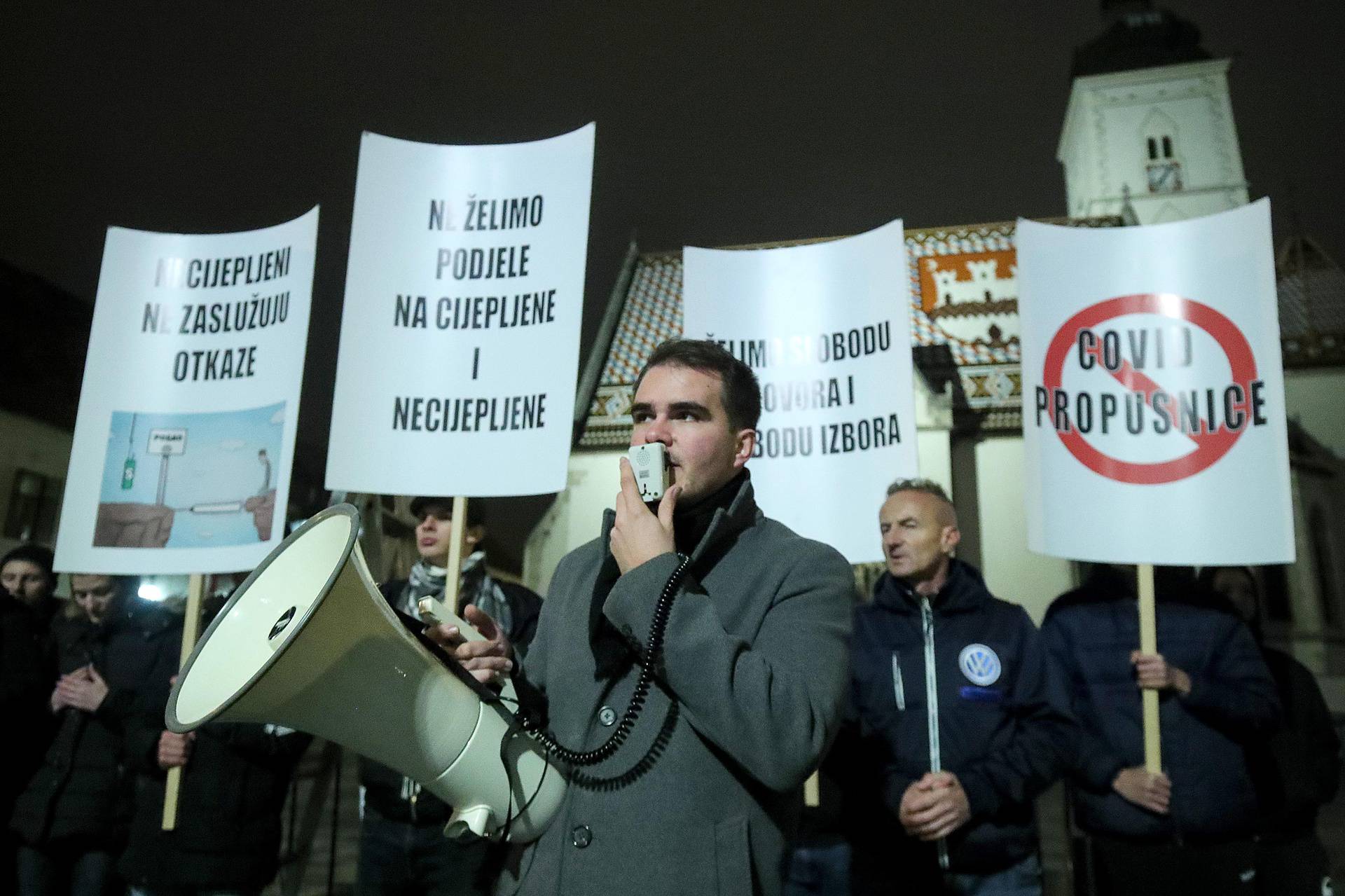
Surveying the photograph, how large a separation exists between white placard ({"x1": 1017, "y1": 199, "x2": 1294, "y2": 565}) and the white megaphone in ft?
8.05

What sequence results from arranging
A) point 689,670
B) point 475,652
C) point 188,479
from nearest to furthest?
point 689,670
point 475,652
point 188,479

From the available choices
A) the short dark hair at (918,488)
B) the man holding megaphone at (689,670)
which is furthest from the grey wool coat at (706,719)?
the short dark hair at (918,488)

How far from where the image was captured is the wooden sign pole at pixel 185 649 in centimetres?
324

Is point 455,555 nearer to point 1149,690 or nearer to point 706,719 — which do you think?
point 706,719

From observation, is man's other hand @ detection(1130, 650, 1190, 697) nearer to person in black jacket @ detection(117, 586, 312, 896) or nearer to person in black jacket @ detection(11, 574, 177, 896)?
person in black jacket @ detection(117, 586, 312, 896)

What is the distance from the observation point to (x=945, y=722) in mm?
3059

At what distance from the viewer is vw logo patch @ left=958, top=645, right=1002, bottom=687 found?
307 cm

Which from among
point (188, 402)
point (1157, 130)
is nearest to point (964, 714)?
point (188, 402)

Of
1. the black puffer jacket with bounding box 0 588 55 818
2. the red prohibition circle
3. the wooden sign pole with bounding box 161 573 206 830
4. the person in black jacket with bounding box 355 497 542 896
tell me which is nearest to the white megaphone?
the person in black jacket with bounding box 355 497 542 896

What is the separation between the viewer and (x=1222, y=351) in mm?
3393

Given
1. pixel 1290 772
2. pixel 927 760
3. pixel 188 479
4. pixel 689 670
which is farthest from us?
pixel 188 479

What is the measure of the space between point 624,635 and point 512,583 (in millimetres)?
2454

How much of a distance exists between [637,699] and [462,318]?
2373 mm

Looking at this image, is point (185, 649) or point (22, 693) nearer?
point (185, 649)
